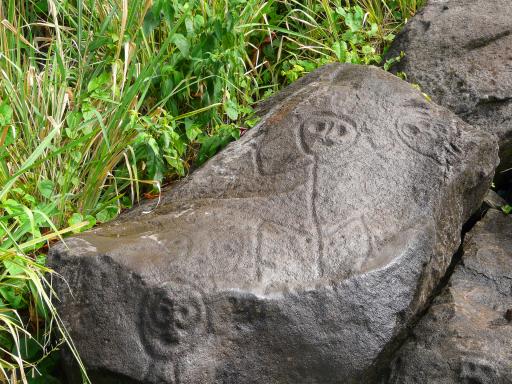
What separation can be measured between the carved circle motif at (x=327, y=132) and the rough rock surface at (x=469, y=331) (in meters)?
0.66

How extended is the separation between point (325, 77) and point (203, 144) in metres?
0.56

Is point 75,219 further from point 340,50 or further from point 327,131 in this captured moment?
point 340,50

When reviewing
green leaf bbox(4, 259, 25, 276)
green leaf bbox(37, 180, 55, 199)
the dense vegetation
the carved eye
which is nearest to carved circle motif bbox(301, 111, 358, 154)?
the carved eye

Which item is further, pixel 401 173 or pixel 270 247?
pixel 401 173

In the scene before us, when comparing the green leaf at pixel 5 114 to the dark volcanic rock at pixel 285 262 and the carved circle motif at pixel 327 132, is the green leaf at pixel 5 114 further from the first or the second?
the carved circle motif at pixel 327 132

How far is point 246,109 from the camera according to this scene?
3469 millimetres

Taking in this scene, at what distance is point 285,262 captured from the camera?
2590 mm

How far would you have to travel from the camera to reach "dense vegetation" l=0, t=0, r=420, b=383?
284 cm

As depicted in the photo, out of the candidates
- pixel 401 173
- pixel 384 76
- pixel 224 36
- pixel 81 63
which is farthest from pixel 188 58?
pixel 401 173

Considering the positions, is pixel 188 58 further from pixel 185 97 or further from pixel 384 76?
pixel 384 76

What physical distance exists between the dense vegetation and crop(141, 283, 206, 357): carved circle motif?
1.12ft

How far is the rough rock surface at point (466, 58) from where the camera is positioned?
361 centimetres

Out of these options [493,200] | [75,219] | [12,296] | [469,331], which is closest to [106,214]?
[75,219]

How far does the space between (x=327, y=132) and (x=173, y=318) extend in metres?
0.91
